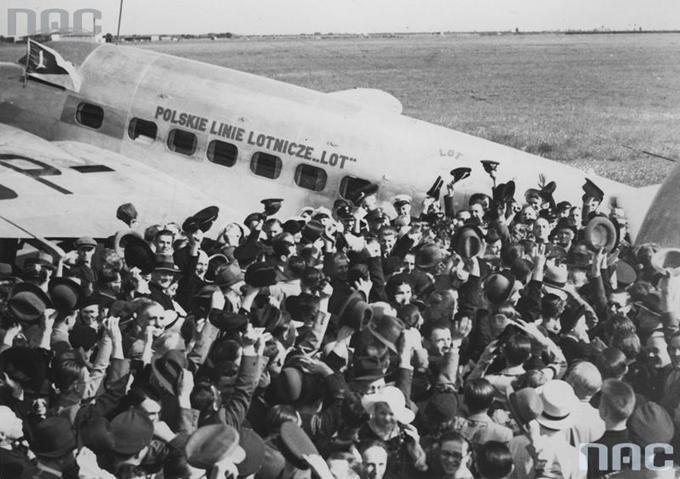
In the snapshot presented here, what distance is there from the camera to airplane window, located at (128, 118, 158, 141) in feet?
44.2

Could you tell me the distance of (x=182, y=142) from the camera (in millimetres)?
13328

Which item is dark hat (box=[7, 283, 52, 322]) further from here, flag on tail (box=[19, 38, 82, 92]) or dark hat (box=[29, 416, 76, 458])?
flag on tail (box=[19, 38, 82, 92])

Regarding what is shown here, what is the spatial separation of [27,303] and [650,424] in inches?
195

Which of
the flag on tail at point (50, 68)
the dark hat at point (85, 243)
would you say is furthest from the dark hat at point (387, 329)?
the flag on tail at point (50, 68)

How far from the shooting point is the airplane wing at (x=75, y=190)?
11297mm

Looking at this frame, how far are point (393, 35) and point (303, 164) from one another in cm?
4031

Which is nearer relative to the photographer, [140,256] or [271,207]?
[140,256]

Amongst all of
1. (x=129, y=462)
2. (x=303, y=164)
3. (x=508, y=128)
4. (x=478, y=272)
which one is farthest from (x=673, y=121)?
(x=129, y=462)

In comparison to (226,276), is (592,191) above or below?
above

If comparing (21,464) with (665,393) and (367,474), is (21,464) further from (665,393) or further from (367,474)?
(665,393)

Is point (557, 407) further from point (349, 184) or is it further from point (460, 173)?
point (349, 184)

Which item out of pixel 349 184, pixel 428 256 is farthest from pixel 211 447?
pixel 349 184

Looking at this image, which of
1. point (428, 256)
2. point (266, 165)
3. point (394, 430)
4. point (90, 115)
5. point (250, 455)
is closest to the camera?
point (250, 455)

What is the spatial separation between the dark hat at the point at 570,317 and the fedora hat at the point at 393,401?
2.41 metres
